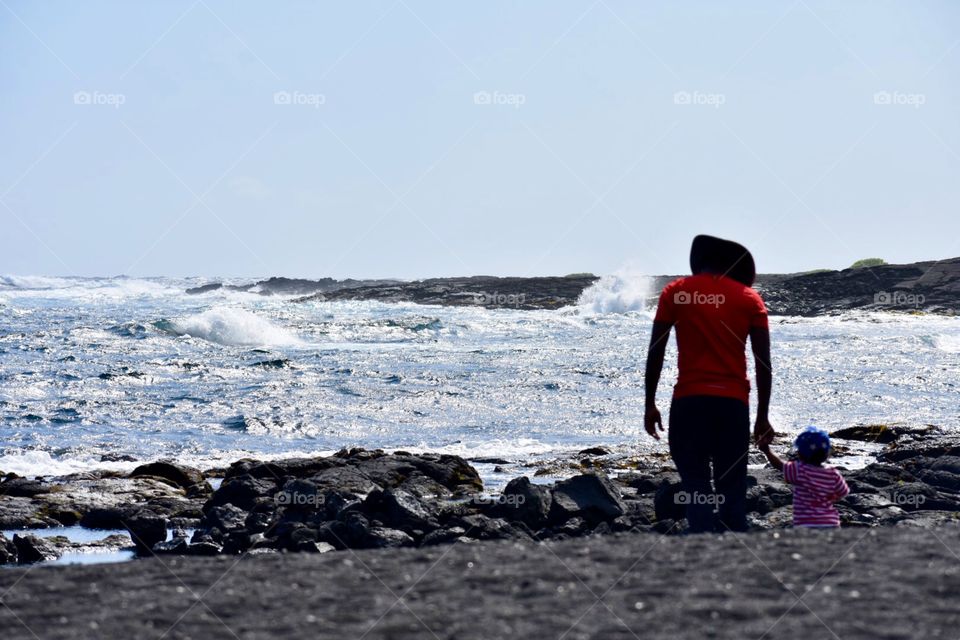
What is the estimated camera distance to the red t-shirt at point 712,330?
6531 millimetres

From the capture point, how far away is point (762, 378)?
6.78m

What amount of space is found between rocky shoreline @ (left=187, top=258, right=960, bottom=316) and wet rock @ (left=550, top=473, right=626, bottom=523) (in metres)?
60.7

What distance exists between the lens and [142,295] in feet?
333

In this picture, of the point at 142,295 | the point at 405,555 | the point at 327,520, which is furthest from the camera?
the point at 142,295

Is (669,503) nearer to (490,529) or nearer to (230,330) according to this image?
(490,529)

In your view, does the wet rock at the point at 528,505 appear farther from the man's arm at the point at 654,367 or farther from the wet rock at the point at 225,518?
the man's arm at the point at 654,367

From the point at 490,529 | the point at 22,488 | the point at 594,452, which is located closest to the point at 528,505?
the point at 490,529

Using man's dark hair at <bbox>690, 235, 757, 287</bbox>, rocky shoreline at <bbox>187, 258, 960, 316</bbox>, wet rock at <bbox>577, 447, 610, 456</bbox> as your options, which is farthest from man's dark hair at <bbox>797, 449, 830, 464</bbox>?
rocky shoreline at <bbox>187, 258, 960, 316</bbox>

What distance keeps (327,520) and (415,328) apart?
47.5 meters

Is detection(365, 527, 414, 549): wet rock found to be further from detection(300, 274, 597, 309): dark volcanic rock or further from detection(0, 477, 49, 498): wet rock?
detection(300, 274, 597, 309): dark volcanic rock

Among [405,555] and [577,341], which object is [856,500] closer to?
[405,555]

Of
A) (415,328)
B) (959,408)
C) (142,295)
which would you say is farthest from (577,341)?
(142,295)

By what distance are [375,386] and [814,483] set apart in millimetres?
24434

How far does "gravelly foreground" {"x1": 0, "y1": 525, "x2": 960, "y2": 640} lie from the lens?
4250mm
